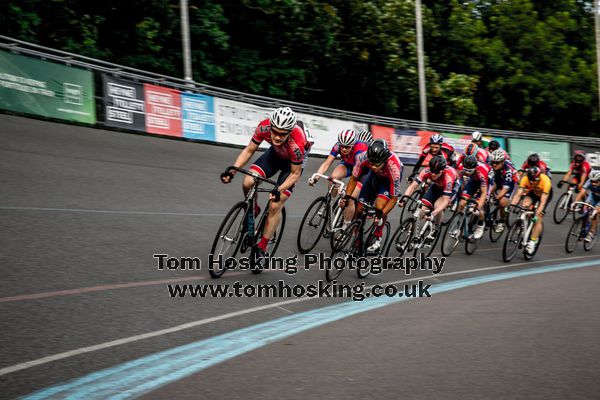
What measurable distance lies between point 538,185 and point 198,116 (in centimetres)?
886

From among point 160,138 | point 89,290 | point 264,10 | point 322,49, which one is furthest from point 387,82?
point 89,290

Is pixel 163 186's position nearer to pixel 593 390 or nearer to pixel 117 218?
pixel 117 218

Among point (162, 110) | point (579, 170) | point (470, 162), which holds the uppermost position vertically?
point (162, 110)

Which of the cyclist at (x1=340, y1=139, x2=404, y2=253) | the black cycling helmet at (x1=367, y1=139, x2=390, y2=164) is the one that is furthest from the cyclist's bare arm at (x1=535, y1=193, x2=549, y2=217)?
the black cycling helmet at (x1=367, y1=139, x2=390, y2=164)

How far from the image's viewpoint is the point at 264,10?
27172mm

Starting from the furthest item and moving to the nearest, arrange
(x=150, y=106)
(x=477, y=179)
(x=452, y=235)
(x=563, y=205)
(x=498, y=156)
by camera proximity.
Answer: (x=563, y=205)
(x=150, y=106)
(x=498, y=156)
(x=477, y=179)
(x=452, y=235)

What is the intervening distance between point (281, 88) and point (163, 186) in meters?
16.5

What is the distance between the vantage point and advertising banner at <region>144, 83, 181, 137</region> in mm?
16297

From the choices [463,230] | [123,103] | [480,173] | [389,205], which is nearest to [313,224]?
[389,205]

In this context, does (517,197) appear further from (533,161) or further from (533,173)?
(533,161)

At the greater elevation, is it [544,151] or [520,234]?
[544,151]

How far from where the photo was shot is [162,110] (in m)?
16.7

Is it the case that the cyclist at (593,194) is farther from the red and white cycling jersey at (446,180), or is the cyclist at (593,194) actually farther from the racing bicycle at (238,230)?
the racing bicycle at (238,230)

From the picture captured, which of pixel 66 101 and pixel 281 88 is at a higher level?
pixel 281 88
